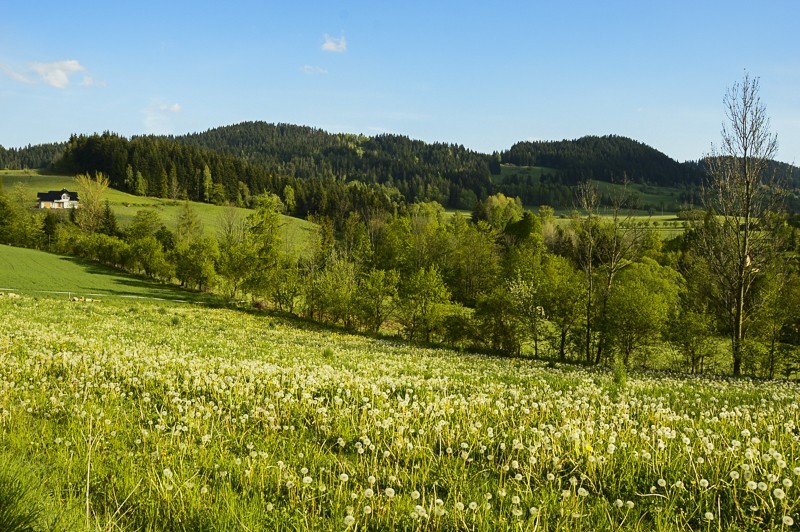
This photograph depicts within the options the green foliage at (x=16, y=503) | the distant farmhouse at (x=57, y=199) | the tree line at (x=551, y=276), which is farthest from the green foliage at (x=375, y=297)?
the distant farmhouse at (x=57, y=199)

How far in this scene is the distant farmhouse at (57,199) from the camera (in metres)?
147

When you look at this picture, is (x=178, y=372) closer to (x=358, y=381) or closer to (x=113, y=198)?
(x=358, y=381)

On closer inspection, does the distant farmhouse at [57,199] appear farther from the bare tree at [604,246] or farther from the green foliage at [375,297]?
the bare tree at [604,246]

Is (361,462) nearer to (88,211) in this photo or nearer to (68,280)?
(68,280)

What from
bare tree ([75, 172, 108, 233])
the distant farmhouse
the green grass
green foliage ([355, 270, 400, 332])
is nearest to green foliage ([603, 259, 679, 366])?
green foliage ([355, 270, 400, 332])

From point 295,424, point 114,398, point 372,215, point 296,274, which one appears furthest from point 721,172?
point 372,215

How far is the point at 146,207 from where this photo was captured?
469 ft

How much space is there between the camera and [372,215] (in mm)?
145000

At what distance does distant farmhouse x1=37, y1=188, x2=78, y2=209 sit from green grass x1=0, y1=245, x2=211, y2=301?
77.5 metres

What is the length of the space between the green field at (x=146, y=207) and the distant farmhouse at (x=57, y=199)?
3.23m

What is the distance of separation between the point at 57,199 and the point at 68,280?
11180 cm

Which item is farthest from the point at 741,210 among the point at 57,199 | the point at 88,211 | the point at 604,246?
the point at 57,199

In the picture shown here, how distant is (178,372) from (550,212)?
137 m

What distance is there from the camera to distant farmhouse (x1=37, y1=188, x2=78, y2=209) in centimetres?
14686
